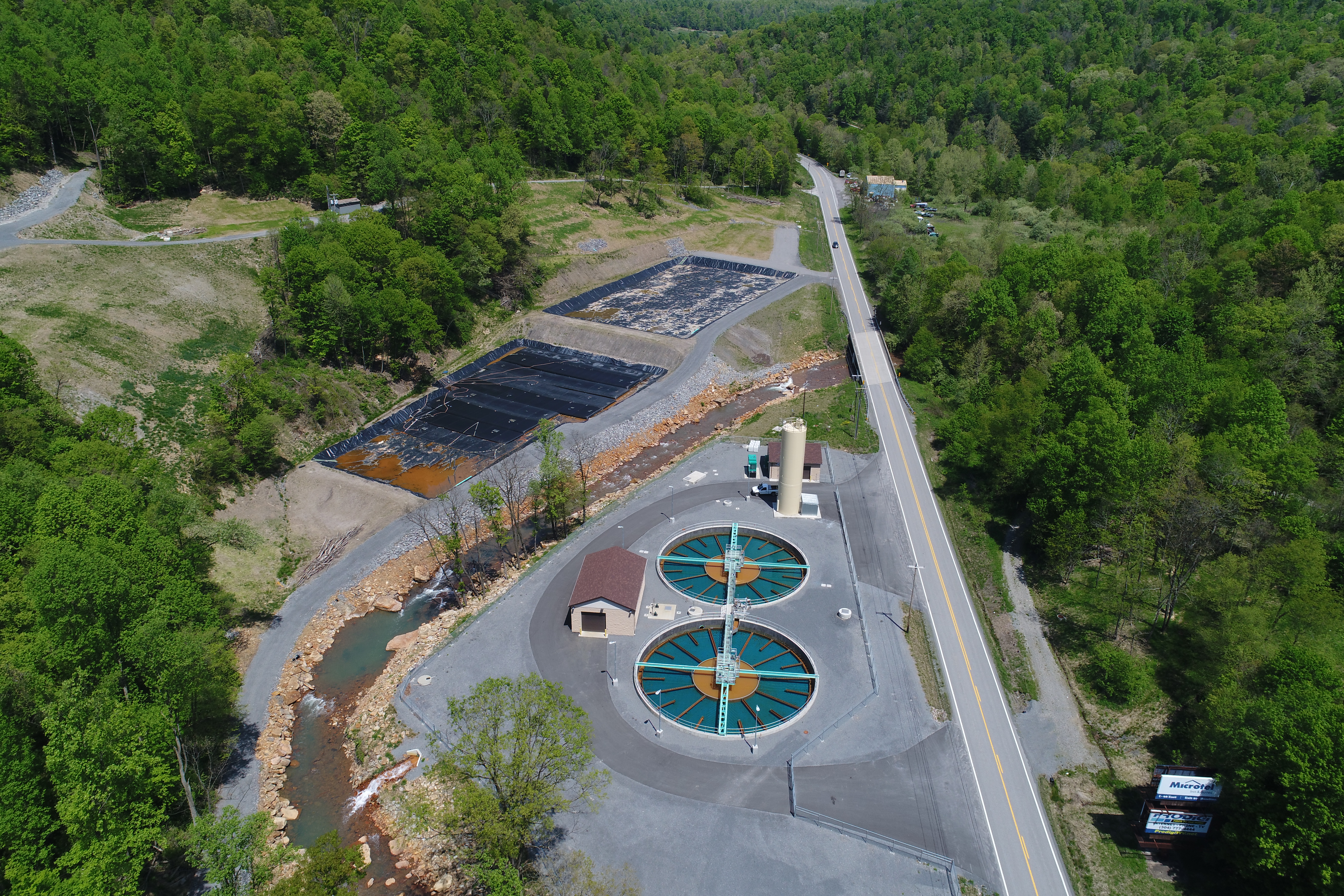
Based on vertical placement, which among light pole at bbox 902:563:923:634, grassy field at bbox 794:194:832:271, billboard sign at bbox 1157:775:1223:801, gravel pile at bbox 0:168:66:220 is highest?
gravel pile at bbox 0:168:66:220

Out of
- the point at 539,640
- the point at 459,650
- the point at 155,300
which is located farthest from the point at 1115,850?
the point at 155,300

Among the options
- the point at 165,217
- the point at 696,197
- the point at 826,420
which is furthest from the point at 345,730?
the point at 696,197

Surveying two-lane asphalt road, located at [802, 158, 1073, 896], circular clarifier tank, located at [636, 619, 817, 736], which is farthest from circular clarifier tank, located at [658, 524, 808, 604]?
two-lane asphalt road, located at [802, 158, 1073, 896]

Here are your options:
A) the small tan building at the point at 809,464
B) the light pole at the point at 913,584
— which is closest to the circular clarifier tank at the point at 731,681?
the light pole at the point at 913,584

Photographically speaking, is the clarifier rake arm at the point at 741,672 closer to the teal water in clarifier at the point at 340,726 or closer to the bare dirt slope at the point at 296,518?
the teal water in clarifier at the point at 340,726

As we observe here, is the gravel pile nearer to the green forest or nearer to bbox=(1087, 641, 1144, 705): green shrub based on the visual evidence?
the green forest

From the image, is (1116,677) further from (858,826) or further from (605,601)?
(605,601)

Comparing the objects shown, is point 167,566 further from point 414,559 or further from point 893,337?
point 893,337
